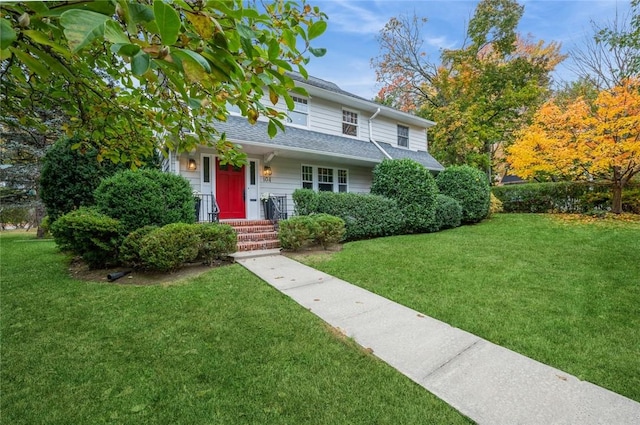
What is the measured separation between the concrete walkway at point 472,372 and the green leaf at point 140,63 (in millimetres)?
2679

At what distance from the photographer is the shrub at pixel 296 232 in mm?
7352

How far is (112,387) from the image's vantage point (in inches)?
94.5

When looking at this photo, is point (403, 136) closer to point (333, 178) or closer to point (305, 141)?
point (333, 178)

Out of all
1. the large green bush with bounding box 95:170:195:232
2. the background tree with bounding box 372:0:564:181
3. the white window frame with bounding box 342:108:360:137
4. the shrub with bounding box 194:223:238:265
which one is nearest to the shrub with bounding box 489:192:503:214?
the background tree with bounding box 372:0:564:181

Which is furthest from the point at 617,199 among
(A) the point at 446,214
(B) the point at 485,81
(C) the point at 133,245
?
(C) the point at 133,245

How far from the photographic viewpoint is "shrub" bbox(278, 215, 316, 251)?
24.1ft

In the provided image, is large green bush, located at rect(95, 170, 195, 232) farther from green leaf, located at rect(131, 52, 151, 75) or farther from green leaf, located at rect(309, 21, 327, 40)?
green leaf, located at rect(131, 52, 151, 75)

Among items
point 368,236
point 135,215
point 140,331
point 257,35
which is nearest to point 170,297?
point 140,331

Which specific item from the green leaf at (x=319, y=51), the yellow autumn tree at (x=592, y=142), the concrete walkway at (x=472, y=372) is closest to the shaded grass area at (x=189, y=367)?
the concrete walkway at (x=472, y=372)

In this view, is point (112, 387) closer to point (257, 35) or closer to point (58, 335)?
point (58, 335)

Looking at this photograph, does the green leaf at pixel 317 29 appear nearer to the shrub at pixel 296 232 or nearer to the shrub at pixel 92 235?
the shrub at pixel 92 235

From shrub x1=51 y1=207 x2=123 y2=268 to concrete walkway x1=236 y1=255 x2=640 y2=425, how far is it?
4165mm

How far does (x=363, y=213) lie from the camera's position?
30.2 feet

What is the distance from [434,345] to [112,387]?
9.56 feet
